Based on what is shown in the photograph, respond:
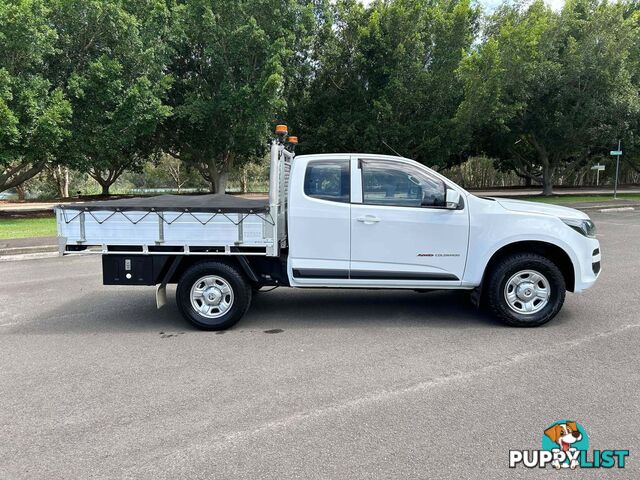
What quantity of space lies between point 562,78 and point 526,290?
24817 millimetres

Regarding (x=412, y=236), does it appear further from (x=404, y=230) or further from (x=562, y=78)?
(x=562, y=78)

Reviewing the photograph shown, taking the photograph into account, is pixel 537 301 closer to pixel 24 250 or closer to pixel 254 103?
pixel 24 250

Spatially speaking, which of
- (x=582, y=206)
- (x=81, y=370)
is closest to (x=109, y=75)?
(x=81, y=370)

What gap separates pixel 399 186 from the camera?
5387mm

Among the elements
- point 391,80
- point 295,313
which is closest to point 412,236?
point 295,313

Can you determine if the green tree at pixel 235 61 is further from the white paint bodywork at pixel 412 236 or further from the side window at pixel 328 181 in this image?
the white paint bodywork at pixel 412 236

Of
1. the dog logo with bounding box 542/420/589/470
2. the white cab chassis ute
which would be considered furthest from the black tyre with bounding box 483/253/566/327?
the dog logo with bounding box 542/420/589/470

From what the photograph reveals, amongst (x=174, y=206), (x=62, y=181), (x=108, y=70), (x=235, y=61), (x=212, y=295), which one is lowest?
(x=212, y=295)

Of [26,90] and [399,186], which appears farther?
[26,90]

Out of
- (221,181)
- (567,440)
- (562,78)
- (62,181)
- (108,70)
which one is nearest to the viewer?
(567,440)

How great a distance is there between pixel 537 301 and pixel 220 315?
3674mm

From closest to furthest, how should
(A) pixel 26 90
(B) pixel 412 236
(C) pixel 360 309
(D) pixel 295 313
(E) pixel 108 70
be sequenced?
(B) pixel 412 236 < (D) pixel 295 313 < (C) pixel 360 309 < (A) pixel 26 90 < (E) pixel 108 70

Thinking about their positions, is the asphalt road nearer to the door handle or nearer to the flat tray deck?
the door handle

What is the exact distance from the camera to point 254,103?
21.0m
